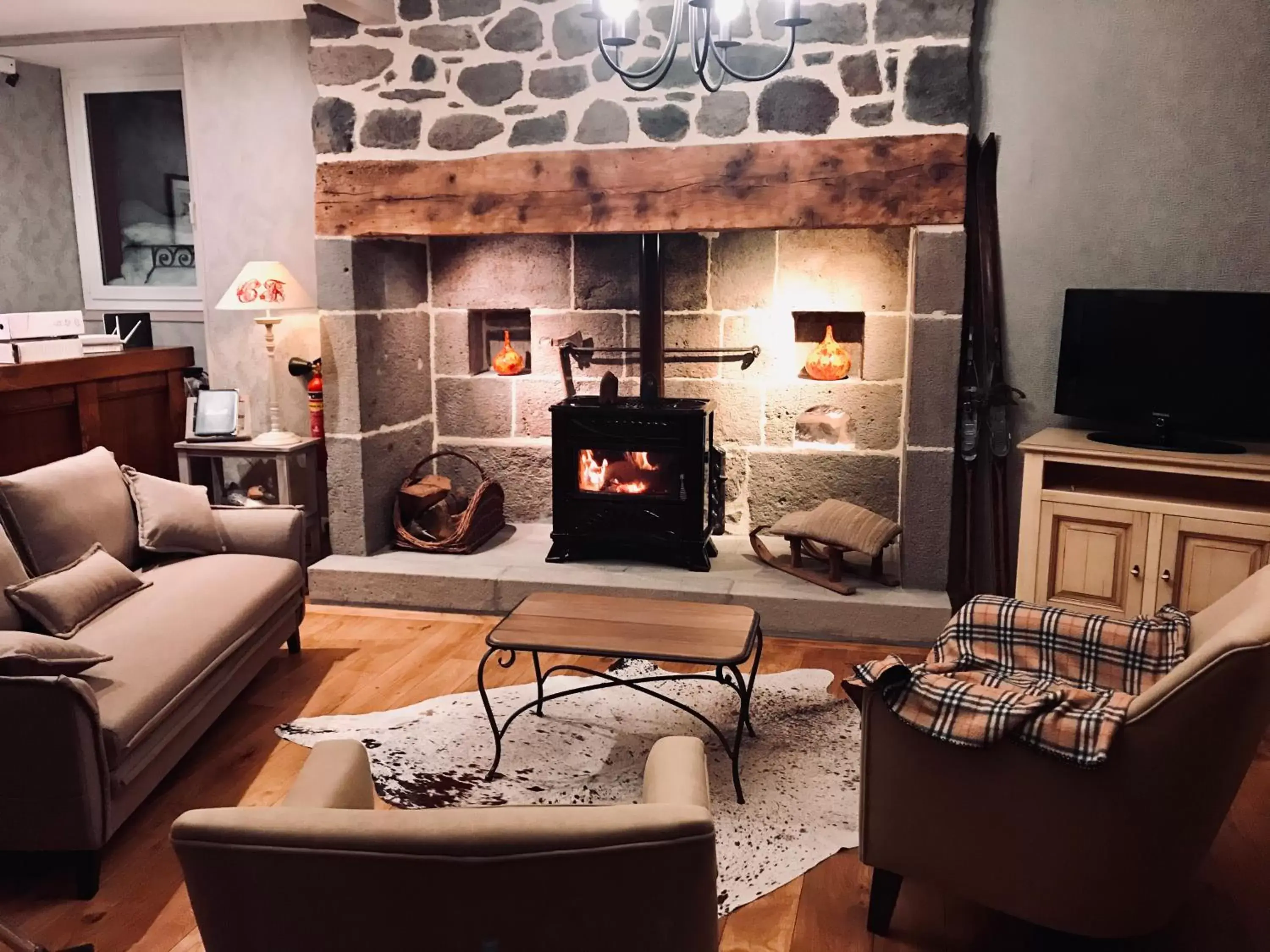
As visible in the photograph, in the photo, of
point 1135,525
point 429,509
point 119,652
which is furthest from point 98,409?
point 1135,525

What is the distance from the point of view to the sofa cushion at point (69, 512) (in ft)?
10.0

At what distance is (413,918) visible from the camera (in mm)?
1207

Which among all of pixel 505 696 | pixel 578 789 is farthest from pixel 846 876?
pixel 505 696

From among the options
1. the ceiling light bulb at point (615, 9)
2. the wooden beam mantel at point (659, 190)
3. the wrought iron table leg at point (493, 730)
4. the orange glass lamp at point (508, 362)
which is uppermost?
the ceiling light bulb at point (615, 9)

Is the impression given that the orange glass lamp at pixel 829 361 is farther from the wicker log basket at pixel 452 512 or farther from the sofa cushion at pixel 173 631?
the sofa cushion at pixel 173 631

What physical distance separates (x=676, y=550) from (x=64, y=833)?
255 cm

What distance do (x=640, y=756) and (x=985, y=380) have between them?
219 cm

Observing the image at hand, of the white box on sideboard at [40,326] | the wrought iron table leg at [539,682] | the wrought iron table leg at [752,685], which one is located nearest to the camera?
the wrought iron table leg at [752,685]

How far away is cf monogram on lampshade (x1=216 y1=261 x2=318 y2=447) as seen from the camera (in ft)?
14.5

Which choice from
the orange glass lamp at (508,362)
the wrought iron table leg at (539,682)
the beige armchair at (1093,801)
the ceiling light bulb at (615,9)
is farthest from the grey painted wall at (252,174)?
the beige armchair at (1093,801)

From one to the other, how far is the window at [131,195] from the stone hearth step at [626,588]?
1865mm

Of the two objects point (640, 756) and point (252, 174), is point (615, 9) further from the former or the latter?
point (252, 174)

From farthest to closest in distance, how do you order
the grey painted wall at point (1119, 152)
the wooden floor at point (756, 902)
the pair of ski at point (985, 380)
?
the pair of ski at point (985, 380), the grey painted wall at point (1119, 152), the wooden floor at point (756, 902)

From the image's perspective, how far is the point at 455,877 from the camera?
118cm
